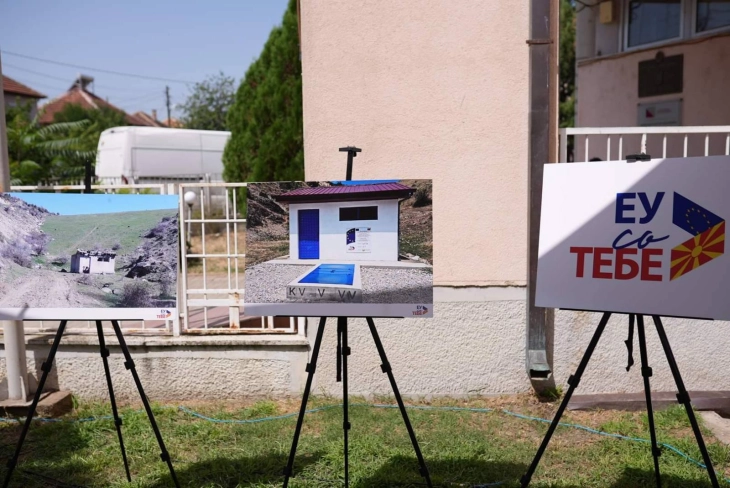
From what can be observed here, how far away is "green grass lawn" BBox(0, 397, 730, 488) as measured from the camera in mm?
3697

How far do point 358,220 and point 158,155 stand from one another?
46.2 ft

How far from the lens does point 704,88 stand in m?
7.59

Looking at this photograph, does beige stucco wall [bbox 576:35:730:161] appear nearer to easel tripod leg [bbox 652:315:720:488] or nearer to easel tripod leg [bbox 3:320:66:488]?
easel tripod leg [bbox 652:315:720:488]

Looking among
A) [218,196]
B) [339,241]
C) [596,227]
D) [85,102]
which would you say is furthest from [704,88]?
[85,102]

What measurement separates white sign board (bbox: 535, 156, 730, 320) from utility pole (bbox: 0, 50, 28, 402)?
3.76m

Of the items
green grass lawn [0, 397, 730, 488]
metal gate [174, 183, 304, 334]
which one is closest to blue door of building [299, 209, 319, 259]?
metal gate [174, 183, 304, 334]

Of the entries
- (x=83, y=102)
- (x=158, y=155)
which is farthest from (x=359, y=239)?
(x=83, y=102)

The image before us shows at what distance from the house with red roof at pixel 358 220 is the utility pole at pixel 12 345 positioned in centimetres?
263

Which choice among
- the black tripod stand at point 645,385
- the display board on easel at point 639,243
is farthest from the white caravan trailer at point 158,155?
the black tripod stand at point 645,385

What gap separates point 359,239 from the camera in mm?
3305

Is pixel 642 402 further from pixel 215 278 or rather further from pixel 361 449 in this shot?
pixel 215 278

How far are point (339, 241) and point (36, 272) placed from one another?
1.69 m

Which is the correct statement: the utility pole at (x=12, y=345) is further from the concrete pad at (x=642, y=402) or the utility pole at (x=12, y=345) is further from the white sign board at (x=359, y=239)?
the concrete pad at (x=642, y=402)

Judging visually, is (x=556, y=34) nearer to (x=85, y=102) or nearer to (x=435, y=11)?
(x=435, y=11)
